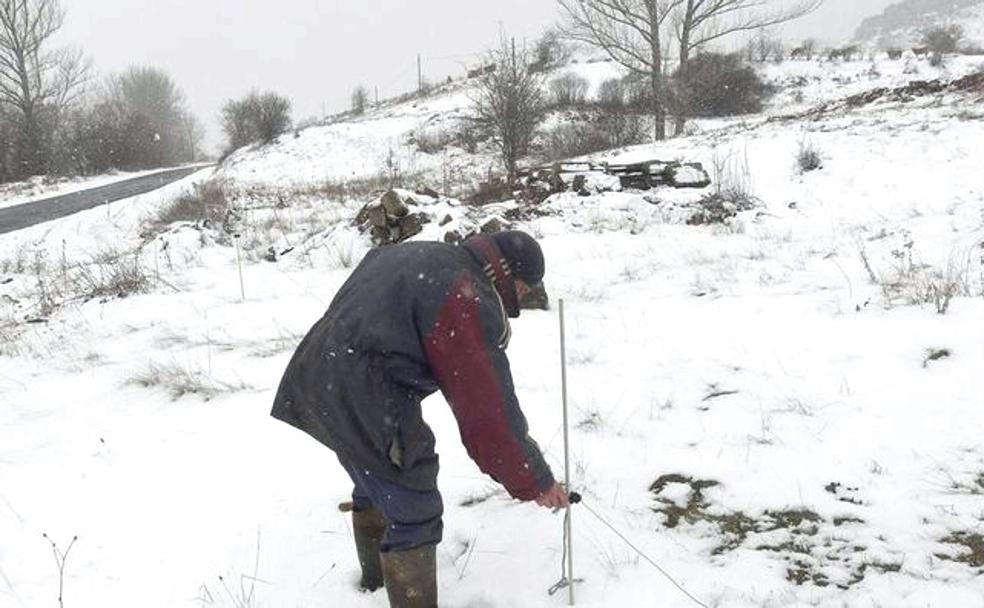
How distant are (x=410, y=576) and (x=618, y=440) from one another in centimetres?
153

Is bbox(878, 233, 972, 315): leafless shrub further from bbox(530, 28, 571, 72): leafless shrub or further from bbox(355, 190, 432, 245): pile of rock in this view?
bbox(530, 28, 571, 72): leafless shrub

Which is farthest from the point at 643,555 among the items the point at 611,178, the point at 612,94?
the point at 612,94

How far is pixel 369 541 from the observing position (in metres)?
2.36

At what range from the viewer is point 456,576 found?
2.47 meters

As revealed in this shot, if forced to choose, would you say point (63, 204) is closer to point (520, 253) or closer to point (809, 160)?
point (809, 160)

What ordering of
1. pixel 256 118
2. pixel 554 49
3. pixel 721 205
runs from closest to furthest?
1. pixel 721 205
2. pixel 256 118
3. pixel 554 49

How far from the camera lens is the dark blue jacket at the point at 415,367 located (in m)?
1.76

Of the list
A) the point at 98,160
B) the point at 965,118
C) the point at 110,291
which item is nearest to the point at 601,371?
the point at 110,291

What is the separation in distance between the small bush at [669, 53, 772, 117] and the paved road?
17722 millimetres

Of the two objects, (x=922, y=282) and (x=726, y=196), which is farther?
(x=726, y=196)

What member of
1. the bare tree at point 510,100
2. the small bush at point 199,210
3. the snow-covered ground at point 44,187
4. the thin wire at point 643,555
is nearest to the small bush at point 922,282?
the thin wire at point 643,555

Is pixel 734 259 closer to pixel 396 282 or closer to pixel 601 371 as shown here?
pixel 601 371

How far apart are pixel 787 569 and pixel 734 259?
4.13 m

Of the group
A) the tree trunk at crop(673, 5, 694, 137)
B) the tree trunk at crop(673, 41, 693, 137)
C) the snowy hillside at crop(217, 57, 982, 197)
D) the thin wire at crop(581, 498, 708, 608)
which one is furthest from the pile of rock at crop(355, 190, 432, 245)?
the tree trunk at crop(673, 5, 694, 137)
